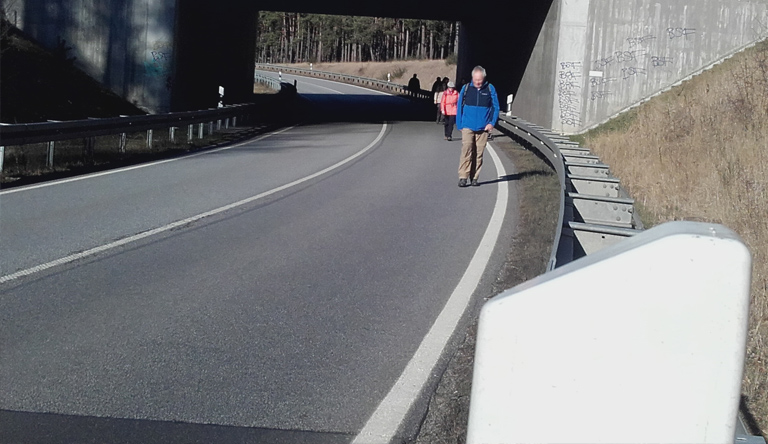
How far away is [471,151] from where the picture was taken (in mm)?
14578

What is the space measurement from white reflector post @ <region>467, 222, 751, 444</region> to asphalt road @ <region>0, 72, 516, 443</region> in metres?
2.01

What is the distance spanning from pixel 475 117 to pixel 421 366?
9.42 meters

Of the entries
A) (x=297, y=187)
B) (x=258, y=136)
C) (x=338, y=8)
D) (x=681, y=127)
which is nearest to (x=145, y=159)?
(x=297, y=187)

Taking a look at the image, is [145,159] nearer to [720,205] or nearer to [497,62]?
[720,205]

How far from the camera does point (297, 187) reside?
46.1 ft

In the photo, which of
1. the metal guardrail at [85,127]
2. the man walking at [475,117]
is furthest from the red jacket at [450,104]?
the man walking at [475,117]

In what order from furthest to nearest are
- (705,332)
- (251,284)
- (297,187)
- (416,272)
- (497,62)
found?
(497,62) → (297,187) → (416,272) → (251,284) → (705,332)

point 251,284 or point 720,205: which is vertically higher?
point 720,205

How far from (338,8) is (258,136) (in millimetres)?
14756

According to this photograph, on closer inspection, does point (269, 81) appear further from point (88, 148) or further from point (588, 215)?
point (588, 215)

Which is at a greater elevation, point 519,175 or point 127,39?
point 127,39

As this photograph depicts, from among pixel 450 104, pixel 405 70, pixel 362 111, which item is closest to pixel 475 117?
pixel 450 104

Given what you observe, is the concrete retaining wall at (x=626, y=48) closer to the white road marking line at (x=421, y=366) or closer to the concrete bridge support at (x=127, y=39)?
the concrete bridge support at (x=127, y=39)

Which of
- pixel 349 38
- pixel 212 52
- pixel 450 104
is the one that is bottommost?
pixel 450 104
